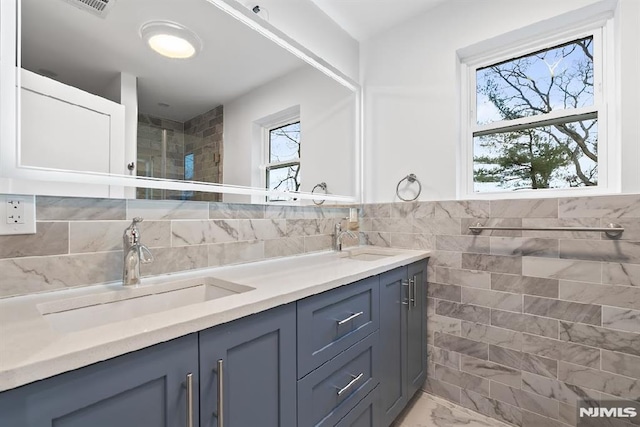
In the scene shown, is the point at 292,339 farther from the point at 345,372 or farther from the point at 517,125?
the point at 517,125

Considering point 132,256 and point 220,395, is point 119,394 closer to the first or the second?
point 220,395

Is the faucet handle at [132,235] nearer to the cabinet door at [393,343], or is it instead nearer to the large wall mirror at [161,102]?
the large wall mirror at [161,102]

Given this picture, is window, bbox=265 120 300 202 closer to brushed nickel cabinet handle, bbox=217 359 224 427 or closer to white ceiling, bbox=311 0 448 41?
white ceiling, bbox=311 0 448 41

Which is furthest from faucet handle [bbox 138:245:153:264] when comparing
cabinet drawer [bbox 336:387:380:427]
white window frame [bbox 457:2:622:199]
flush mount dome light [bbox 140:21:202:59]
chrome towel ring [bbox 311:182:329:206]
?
white window frame [bbox 457:2:622:199]

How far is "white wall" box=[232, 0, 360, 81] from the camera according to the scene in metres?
1.73

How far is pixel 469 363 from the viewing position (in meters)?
1.86

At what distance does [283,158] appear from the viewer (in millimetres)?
1860

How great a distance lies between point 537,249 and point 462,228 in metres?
0.41

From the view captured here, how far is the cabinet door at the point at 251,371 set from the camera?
747 mm

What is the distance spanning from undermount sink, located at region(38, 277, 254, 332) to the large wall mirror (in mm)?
394

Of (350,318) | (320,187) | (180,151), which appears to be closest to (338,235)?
(320,187)

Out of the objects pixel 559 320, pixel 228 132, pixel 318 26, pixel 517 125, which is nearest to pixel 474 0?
pixel 517 125

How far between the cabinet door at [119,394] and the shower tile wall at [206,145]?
848 mm

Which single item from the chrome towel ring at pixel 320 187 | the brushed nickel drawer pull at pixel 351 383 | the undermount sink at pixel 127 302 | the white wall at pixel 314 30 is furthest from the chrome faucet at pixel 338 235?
the white wall at pixel 314 30
